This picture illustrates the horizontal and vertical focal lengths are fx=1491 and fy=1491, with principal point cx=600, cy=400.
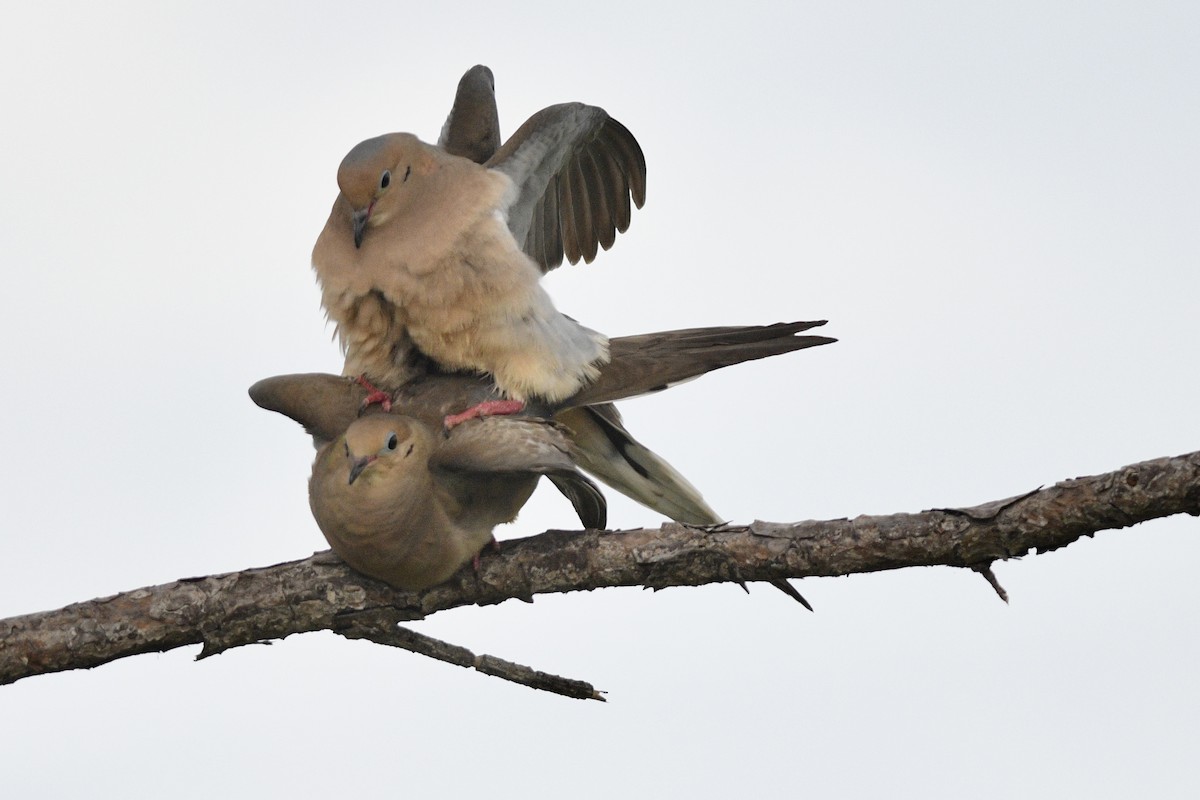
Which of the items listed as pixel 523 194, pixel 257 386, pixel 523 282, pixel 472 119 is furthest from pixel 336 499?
pixel 472 119

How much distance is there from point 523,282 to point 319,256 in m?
0.72

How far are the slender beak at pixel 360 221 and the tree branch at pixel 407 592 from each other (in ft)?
3.42

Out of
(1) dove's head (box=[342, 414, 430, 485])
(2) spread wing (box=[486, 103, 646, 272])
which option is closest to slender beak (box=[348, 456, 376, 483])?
(1) dove's head (box=[342, 414, 430, 485])

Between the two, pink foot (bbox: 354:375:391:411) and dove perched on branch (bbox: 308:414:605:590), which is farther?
pink foot (bbox: 354:375:391:411)

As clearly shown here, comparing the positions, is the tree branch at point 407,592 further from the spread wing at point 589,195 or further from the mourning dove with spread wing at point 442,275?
the spread wing at point 589,195

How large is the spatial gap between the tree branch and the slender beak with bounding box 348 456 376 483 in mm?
456

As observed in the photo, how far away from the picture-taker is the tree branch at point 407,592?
4359mm

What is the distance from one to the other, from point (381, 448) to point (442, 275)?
2.14 feet

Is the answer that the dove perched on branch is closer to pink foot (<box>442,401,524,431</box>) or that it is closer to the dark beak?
pink foot (<box>442,401,524,431</box>)

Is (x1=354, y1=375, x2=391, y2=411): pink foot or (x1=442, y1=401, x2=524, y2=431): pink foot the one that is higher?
(x1=354, y1=375, x2=391, y2=411): pink foot

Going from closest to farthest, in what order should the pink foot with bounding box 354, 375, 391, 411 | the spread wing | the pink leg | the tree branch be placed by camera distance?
the tree branch → the pink leg → the pink foot with bounding box 354, 375, 391, 411 → the spread wing

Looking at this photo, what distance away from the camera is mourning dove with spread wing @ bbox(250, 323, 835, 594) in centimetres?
462

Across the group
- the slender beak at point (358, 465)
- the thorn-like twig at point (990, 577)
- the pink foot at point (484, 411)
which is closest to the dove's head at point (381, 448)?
the slender beak at point (358, 465)

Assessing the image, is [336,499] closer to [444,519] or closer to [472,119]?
[444,519]
